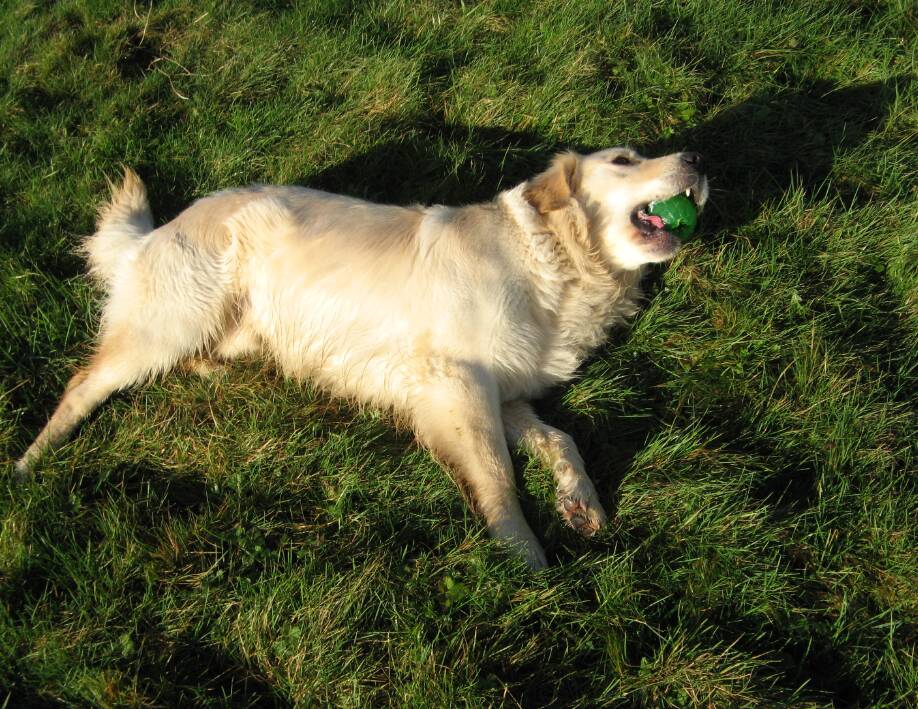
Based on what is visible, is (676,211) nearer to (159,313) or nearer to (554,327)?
(554,327)

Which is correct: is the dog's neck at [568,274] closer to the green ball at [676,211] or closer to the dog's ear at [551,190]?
the dog's ear at [551,190]

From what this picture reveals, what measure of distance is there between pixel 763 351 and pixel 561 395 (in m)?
0.97

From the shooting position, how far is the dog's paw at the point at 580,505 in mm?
2822

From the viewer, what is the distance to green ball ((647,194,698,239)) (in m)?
3.48

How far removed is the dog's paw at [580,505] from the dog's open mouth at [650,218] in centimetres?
128

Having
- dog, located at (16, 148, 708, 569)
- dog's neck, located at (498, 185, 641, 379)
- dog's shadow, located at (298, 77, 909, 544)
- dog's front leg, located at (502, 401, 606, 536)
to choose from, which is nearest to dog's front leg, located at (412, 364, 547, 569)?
dog, located at (16, 148, 708, 569)

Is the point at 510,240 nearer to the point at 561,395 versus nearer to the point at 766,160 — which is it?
the point at 561,395

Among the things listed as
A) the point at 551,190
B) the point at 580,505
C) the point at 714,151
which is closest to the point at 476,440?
the point at 580,505

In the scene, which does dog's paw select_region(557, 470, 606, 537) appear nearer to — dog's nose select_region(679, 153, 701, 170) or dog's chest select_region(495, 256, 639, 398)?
dog's chest select_region(495, 256, 639, 398)

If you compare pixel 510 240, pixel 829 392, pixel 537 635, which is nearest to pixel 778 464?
pixel 829 392

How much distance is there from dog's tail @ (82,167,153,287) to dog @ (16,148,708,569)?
21 mm

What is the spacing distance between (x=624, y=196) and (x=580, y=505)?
5.02 ft

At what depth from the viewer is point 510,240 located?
3.37 meters

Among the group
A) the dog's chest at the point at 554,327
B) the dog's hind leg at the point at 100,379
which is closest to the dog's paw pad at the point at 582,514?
the dog's chest at the point at 554,327
